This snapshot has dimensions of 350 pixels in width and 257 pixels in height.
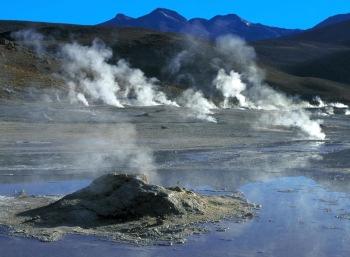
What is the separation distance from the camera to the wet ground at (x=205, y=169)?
27.0ft

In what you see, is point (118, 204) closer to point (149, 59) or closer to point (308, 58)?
point (149, 59)

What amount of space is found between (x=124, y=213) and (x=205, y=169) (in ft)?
22.1

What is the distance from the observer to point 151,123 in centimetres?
3152

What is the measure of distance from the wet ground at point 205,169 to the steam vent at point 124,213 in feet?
1.17

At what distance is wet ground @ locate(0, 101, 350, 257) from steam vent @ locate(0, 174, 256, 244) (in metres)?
0.36

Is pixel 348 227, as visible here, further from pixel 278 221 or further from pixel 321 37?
pixel 321 37

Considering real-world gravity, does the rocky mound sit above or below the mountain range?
below

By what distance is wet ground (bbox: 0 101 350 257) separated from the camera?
27.0ft

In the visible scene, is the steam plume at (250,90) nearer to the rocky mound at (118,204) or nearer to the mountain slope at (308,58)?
the mountain slope at (308,58)

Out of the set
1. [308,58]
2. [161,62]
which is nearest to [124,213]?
[161,62]

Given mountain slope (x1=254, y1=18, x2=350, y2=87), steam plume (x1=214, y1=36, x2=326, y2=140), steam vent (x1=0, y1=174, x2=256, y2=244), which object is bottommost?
steam vent (x1=0, y1=174, x2=256, y2=244)

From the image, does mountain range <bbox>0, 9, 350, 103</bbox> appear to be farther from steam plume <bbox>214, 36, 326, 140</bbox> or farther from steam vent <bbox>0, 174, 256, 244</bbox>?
steam vent <bbox>0, 174, 256, 244</bbox>

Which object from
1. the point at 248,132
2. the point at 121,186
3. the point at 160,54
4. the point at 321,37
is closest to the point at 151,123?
the point at 248,132

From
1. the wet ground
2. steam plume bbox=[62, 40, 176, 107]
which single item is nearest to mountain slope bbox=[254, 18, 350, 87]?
steam plume bbox=[62, 40, 176, 107]
